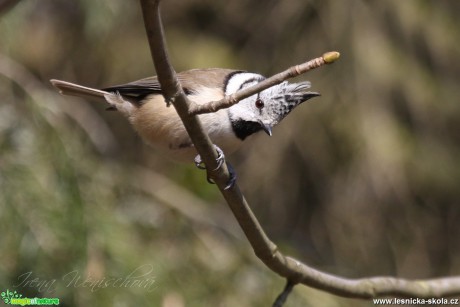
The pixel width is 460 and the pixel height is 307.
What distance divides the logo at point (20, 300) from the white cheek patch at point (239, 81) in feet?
3.30

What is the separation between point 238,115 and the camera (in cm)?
273

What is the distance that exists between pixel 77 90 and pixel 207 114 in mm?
687

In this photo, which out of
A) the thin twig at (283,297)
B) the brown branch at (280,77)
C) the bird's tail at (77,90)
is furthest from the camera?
the bird's tail at (77,90)

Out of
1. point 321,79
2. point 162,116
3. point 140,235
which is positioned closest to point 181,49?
point 321,79

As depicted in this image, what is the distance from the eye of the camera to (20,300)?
2836mm

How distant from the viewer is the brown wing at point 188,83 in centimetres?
293

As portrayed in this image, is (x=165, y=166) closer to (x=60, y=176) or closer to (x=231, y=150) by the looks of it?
(x=60, y=176)

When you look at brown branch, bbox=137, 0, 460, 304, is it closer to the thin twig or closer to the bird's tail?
the thin twig

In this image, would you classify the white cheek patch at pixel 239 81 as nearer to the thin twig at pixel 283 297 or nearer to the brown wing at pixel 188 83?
the brown wing at pixel 188 83

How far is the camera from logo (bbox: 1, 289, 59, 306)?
2.83 metres

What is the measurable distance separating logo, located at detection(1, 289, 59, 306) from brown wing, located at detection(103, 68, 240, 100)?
2.77 feet

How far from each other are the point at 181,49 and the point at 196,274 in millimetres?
2047

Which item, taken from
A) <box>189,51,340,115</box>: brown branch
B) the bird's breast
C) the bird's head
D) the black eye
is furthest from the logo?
<box>189,51,340,115</box>: brown branch

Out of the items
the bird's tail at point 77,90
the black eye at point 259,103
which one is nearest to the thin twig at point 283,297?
the black eye at point 259,103
